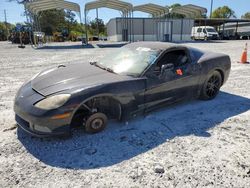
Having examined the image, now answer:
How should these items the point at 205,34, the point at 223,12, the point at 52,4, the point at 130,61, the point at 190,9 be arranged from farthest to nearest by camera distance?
1. the point at 223,12
2. the point at 205,34
3. the point at 190,9
4. the point at 52,4
5. the point at 130,61

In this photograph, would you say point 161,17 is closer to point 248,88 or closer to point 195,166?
point 248,88

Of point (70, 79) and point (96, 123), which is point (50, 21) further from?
point (96, 123)

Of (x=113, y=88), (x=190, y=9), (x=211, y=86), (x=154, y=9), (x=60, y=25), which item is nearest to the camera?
(x=113, y=88)

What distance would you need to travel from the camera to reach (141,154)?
2938 mm

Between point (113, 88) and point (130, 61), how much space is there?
884 millimetres

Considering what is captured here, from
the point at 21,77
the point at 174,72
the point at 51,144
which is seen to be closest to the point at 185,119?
the point at 174,72

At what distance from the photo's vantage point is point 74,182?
2422 mm

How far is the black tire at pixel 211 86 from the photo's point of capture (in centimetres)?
477

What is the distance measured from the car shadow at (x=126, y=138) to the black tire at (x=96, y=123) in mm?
92

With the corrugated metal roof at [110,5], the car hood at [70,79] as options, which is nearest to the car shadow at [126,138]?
the car hood at [70,79]

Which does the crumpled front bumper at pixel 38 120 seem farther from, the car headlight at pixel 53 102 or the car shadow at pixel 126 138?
the car shadow at pixel 126 138

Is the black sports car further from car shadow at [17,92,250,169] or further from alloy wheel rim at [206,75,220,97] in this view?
car shadow at [17,92,250,169]

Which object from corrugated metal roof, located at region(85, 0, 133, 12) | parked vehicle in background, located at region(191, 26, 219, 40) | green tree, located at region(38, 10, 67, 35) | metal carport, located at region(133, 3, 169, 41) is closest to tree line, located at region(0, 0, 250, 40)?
green tree, located at region(38, 10, 67, 35)

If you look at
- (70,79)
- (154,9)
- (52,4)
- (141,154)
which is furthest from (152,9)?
(141,154)
